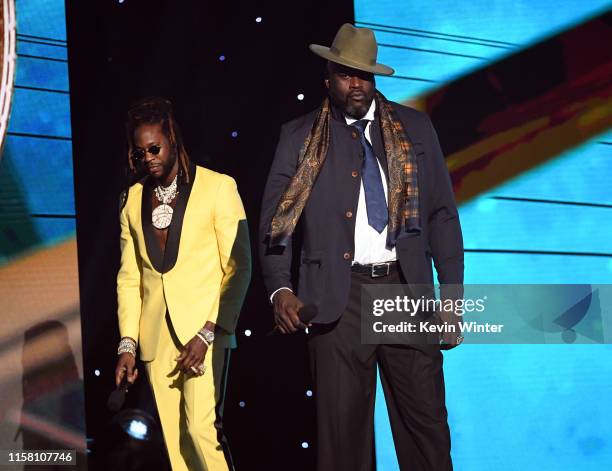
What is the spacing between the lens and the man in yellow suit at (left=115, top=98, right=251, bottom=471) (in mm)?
4172

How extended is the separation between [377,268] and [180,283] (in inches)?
34.7

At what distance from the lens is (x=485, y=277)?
4.83 meters

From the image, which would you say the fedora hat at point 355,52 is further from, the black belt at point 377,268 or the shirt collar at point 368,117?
the black belt at point 377,268

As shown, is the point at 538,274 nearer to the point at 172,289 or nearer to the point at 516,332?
the point at 516,332

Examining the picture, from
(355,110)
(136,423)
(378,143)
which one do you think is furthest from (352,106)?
(136,423)

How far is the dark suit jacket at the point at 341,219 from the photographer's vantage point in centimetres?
377

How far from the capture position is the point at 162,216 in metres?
4.35

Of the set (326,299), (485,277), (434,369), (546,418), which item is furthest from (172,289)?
(546,418)

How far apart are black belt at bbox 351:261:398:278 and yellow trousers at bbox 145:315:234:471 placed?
0.77 metres

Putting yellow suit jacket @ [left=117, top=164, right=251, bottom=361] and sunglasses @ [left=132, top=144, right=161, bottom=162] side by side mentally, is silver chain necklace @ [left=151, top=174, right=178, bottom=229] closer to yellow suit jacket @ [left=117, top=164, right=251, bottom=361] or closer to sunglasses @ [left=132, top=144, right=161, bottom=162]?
yellow suit jacket @ [left=117, top=164, right=251, bottom=361]

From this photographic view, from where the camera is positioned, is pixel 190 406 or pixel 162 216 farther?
pixel 162 216

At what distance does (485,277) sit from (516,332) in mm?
272

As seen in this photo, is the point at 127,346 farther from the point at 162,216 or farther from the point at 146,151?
the point at 146,151

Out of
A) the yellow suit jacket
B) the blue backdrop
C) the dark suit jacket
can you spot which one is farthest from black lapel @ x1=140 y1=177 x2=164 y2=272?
the blue backdrop
